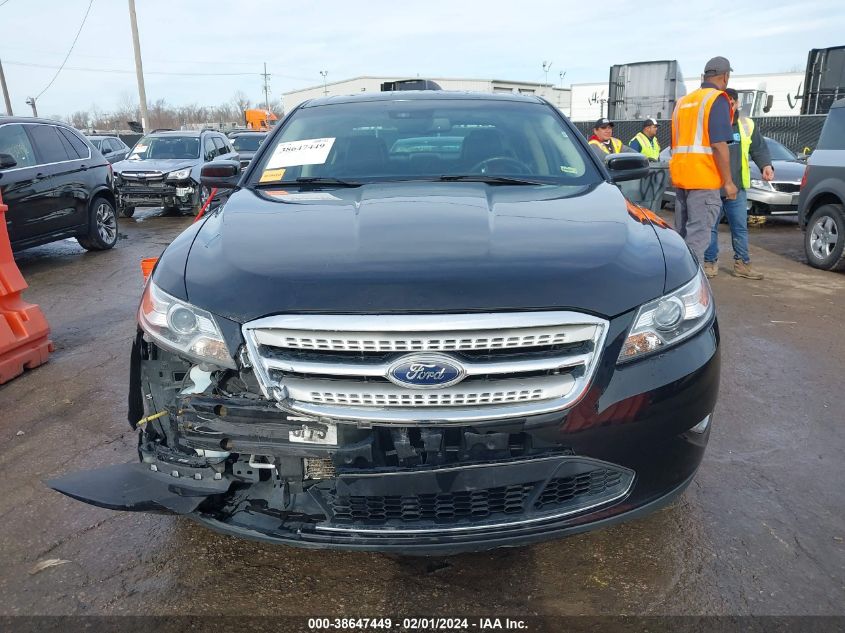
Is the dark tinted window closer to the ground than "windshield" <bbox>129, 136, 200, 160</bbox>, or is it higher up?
higher up

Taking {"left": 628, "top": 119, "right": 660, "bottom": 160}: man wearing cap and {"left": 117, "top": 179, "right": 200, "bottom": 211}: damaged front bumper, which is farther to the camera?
{"left": 117, "top": 179, "right": 200, "bottom": 211}: damaged front bumper

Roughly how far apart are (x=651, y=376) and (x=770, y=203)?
9.77m

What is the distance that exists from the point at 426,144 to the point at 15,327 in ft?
9.72

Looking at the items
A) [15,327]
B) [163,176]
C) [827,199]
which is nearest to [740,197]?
[827,199]

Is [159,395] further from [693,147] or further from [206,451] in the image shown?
[693,147]

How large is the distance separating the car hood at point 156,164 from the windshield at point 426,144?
9677 mm

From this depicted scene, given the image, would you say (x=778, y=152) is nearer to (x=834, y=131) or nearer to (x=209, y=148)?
(x=834, y=131)

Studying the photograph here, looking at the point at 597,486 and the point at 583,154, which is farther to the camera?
the point at 583,154

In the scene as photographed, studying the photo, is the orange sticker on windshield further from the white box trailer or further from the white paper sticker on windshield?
the white box trailer

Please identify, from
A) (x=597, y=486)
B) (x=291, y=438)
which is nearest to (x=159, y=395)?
(x=291, y=438)

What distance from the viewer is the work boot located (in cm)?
695

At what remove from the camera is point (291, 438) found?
1872 mm

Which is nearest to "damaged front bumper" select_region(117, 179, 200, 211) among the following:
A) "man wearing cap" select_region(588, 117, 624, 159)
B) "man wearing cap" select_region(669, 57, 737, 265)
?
"man wearing cap" select_region(588, 117, 624, 159)

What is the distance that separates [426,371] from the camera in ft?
5.94
